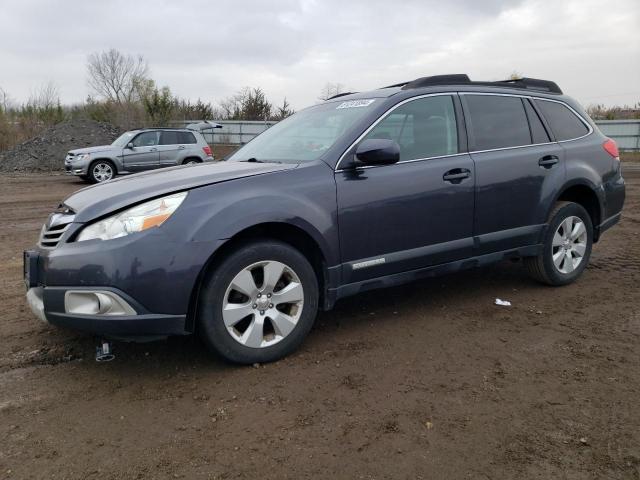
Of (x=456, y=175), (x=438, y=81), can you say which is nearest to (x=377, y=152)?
(x=456, y=175)

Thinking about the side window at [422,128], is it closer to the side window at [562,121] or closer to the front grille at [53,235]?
the side window at [562,121]

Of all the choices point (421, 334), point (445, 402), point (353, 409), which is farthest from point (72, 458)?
point (421, 334)

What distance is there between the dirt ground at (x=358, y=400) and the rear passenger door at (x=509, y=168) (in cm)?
65

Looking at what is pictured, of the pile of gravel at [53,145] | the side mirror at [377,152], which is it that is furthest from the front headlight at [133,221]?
the pile of gravel at [53,145]

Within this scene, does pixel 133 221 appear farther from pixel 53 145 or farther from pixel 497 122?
pixel 53 145

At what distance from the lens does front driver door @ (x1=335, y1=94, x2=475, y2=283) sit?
354 centimetres

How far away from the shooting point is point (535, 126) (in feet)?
15.2

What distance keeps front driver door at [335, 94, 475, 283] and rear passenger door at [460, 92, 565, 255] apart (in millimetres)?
147

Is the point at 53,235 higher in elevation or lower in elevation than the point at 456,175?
lower

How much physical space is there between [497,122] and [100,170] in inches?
554

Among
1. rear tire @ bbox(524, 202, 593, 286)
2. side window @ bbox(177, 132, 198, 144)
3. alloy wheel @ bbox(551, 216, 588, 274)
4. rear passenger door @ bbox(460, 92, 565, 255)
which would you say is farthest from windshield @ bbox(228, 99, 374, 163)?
side window @ bbox(177, 132, 198, 144)

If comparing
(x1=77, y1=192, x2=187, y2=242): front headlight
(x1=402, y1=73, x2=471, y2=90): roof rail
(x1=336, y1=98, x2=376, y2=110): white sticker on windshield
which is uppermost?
(x1=402, y1=73, x2=471, y2=90): roof rail

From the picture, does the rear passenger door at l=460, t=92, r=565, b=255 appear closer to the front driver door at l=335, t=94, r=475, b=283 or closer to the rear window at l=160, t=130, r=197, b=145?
the front driver door at l=335, t=94, r=475, b=283

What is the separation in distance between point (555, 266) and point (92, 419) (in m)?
3.90
